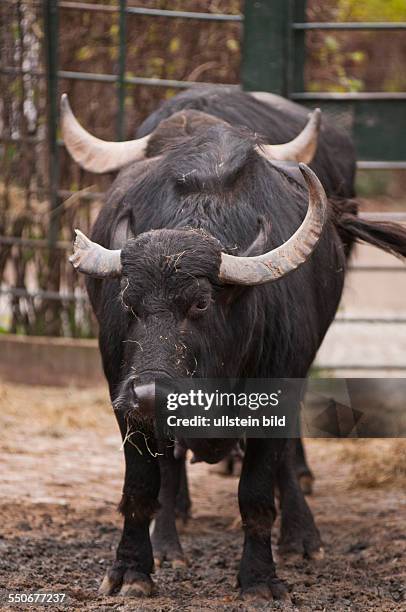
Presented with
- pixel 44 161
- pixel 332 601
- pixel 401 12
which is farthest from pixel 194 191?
pixel 401 12

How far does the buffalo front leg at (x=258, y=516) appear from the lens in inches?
196

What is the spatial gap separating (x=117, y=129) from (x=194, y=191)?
4093mm

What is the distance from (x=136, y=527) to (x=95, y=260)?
1216 millimetres

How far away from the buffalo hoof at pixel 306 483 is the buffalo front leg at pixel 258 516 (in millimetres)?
1892

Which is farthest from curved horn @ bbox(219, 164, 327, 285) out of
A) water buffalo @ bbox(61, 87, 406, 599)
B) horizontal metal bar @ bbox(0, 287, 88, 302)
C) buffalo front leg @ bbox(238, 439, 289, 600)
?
horizontal metal bar @ bbox(0, 287, 88, 302)

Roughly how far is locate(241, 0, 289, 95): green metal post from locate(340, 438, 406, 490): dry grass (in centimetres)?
246

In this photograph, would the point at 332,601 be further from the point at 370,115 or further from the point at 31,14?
the point at 31,14

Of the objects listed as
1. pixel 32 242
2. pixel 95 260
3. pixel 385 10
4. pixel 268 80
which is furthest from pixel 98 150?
pixel 385 10

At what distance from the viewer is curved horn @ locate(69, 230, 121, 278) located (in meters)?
4.47

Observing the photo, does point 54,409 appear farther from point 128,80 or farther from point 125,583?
point 125,583

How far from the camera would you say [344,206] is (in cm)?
605

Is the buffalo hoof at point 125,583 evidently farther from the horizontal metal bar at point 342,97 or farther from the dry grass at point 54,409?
the horizontal metal bar at point 342,97

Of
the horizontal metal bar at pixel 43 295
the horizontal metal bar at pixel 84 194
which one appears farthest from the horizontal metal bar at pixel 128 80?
the horizontal metal bar at pixel 43 295

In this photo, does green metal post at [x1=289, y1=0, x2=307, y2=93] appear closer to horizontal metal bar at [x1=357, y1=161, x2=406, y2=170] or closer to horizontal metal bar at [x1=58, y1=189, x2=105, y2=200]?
horizontal metal bar at [x1=357, y1=161, x2=406, y2=170]
